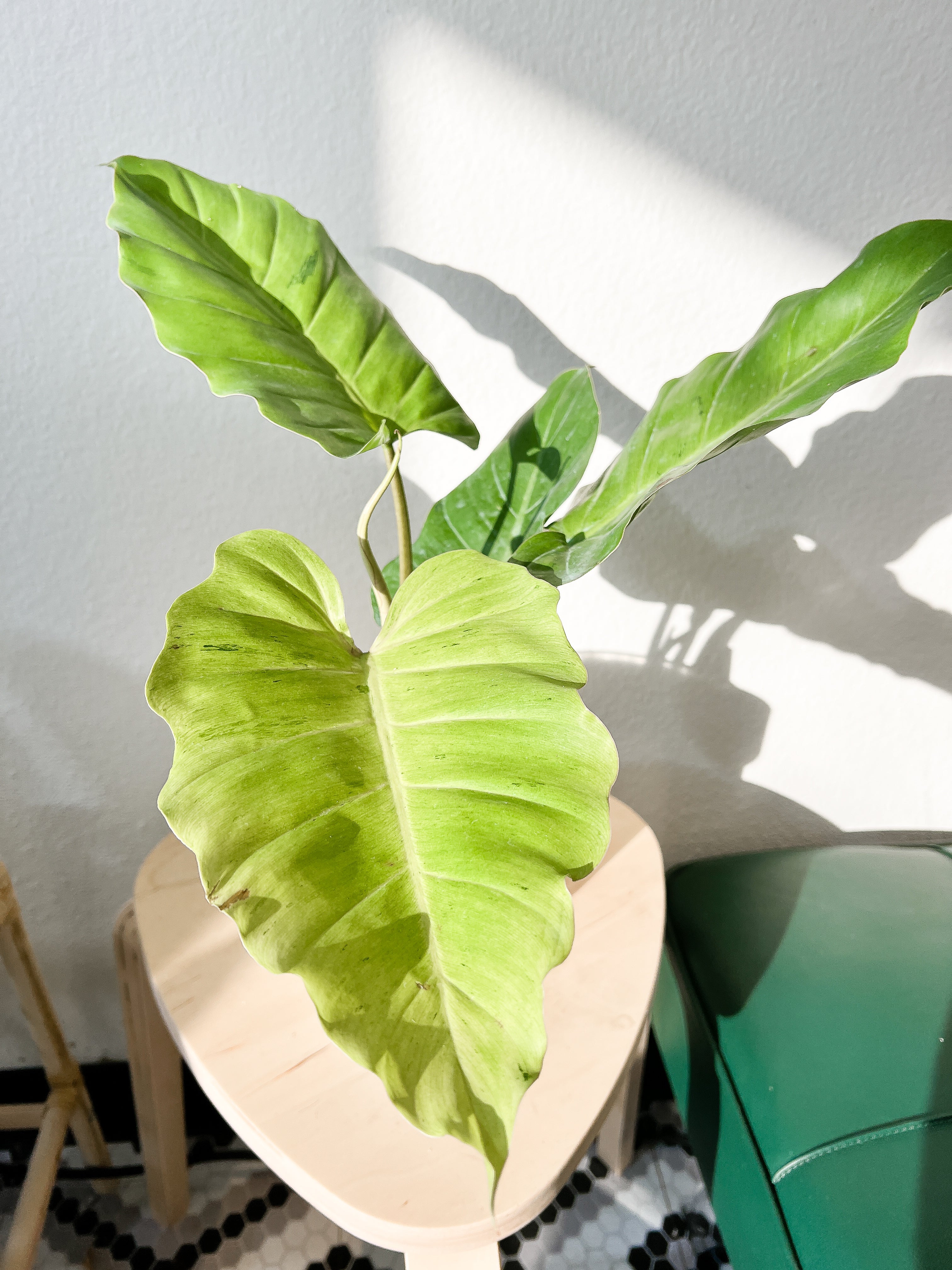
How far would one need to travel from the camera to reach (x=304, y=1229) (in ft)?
3.29

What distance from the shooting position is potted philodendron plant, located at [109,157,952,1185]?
368mm

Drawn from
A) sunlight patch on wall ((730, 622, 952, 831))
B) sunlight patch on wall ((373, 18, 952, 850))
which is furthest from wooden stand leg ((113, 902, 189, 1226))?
sunlight patch on wall ((730, 622, 952, 831))

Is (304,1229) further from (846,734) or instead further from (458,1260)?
(846,734)

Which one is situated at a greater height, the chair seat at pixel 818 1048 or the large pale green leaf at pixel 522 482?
the large pale green leaf at pixel 522 482

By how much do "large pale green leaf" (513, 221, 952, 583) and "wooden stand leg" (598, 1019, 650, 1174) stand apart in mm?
684

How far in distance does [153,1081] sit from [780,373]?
2.90ft

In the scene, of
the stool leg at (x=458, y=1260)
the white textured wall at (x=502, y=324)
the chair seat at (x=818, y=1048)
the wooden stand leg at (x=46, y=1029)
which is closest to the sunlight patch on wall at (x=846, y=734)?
the white textured wall at (x=502, y=324)

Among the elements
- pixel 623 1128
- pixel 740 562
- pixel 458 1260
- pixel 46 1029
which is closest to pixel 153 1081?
pixel 46 1029

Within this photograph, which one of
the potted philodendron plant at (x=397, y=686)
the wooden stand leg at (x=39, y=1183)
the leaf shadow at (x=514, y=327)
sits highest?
the leaf shadow at (x=514, y=327)

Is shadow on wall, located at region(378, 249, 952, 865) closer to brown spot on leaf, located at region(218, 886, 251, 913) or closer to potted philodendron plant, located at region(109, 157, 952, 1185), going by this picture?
potted philodendron plant, located at region(109, 157, 952, 1185)

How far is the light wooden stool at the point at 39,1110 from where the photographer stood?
0.78 metres

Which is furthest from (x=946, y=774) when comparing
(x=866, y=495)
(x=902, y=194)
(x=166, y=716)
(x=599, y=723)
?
(x=166, y=716)

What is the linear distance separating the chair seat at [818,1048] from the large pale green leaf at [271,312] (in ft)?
1.93

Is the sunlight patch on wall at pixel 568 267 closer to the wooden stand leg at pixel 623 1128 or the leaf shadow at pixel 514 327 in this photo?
the leaf shadow at pixel 514 327
